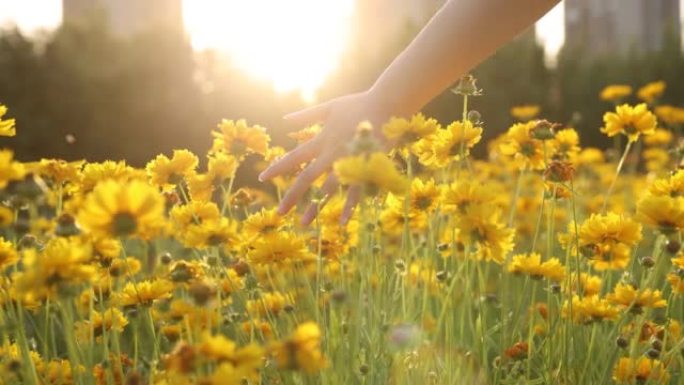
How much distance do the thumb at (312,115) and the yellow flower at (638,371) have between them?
55cm

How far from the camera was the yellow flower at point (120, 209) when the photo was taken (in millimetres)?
722

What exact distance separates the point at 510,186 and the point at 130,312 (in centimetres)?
291

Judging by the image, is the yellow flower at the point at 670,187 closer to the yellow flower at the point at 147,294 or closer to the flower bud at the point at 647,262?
the flower bud at the point at 647,262

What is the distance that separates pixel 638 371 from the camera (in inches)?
53.2

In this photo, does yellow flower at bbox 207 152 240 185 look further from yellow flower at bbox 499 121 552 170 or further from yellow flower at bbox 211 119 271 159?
yellow flower at bbox 499 121 552 170

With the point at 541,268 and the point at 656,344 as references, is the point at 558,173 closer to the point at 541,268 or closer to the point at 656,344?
the point at 541,268

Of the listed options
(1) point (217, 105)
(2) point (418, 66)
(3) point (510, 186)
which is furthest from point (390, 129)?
(1) point (217, 105)

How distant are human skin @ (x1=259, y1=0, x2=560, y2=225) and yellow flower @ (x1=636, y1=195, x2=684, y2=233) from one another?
0.29 meters

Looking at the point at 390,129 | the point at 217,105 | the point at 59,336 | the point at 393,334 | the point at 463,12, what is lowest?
the point at 59,336

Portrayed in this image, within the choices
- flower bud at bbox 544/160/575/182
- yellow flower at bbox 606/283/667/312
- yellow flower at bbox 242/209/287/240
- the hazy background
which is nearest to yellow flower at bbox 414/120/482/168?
flower bud at bbox 544/160/575/182

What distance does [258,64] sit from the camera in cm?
1035

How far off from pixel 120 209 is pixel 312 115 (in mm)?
519

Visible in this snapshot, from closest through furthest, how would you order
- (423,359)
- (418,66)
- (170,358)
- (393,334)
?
(170,358) < (393,334) < (418,66) < (423,359)

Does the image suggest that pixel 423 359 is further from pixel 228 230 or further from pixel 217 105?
pixel 217 105
